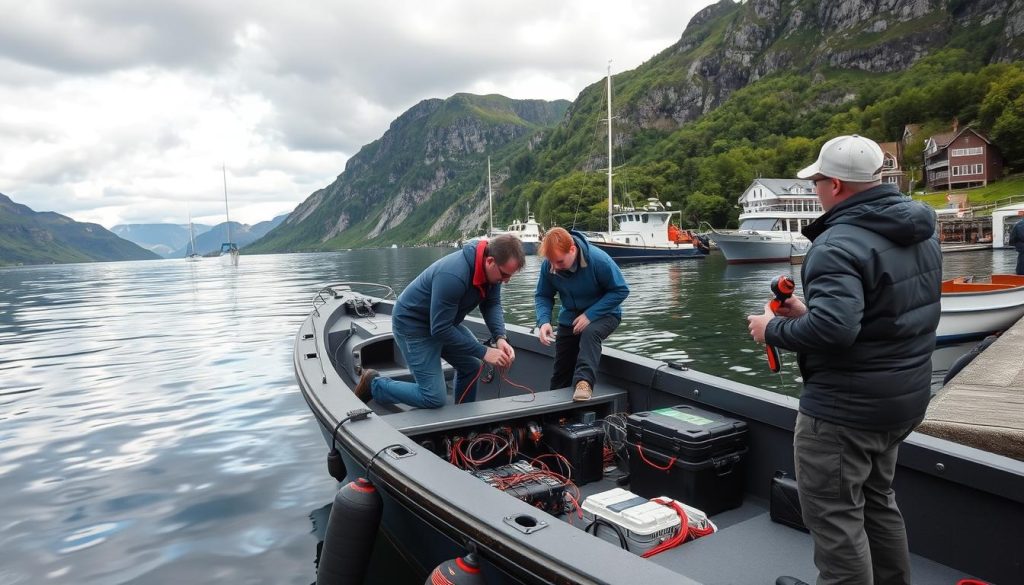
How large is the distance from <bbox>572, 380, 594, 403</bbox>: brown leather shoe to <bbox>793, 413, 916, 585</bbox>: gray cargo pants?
2454mm

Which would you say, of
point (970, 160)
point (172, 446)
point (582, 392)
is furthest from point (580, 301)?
point (970, 160)

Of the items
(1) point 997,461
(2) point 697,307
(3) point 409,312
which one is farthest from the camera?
(2) point 697,307

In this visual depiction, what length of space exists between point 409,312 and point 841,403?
333 centimetres

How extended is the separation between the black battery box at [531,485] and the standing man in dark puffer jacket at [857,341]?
67.6 inches

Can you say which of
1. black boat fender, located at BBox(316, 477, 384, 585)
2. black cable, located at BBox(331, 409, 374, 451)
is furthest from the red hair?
black boat fender, located at BBox(316, 477, 384, 585)

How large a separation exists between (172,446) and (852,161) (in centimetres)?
803

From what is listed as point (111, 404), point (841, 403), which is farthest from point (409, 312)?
point (111, 404)

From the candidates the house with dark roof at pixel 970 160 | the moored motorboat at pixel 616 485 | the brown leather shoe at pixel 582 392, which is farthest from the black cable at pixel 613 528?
the house with dark roof at pixel 970 160

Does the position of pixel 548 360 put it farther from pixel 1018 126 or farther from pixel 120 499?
pixel 1018 126

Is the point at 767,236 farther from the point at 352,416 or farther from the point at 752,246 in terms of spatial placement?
the point at 352,416

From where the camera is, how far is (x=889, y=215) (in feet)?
6.92

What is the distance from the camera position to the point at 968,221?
145 feet

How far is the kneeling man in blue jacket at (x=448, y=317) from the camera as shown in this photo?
4.59 metres

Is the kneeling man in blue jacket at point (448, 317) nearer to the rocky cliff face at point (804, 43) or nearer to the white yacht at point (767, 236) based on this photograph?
the white yacht at point (767, 236)
